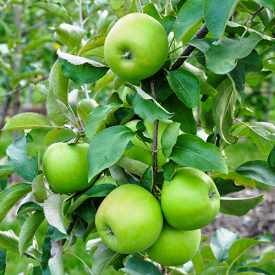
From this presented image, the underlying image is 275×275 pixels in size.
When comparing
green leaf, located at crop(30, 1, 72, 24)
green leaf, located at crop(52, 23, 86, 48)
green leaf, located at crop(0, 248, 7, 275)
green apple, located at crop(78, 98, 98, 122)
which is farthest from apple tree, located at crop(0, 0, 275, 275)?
green leaf, located at crop(30, 1, 72, 24)

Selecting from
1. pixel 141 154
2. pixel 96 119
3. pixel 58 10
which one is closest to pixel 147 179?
pixel 141 154

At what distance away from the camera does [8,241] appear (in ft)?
3.23

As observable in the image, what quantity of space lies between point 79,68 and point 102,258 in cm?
47

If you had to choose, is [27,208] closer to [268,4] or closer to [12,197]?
[12,197]

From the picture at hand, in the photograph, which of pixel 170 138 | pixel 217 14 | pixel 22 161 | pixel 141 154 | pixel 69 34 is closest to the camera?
pixel 217 14

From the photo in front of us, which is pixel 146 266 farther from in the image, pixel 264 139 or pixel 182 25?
pixel 182 25

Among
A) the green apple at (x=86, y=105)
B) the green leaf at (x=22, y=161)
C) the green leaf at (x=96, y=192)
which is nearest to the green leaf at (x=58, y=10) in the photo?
the green apple at (x=86, y=105)

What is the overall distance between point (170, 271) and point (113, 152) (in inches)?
26.4

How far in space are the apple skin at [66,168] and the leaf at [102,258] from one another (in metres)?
0.17

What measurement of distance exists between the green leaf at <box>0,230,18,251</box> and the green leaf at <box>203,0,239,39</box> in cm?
86

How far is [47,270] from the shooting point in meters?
0.82

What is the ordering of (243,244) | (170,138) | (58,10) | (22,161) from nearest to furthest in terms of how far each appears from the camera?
(170,138) → (22,161) → (243,244) → (58,10)

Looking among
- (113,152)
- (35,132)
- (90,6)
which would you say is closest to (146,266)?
(113,152)

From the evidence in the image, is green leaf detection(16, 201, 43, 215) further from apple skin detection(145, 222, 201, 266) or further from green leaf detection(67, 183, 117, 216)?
apple skin detection(145, 222, 201, 266)
